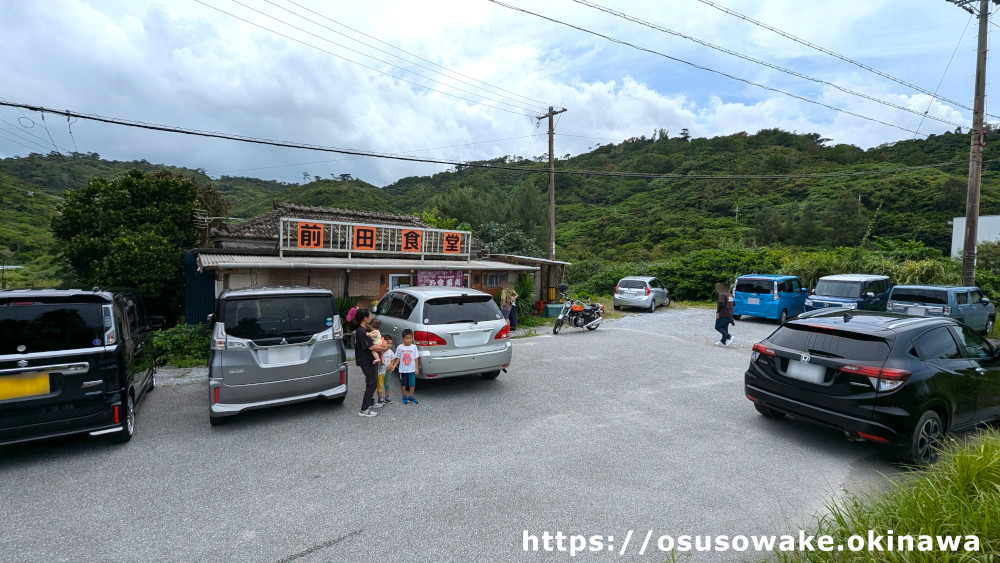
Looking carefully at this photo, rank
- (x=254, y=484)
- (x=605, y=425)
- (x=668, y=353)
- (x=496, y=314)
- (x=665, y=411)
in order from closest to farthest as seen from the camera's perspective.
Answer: (x=254, y=484) → (x=605, y=425) → (x=665, y=411) → (x=496, y=314) → (x=668, y=353)

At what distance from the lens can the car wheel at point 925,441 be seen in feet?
13.6

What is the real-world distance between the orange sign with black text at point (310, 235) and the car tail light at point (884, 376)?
39.8 ft

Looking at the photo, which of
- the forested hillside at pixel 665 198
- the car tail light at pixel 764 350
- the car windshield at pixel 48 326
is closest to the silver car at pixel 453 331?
the car tail light at pixel 764 350

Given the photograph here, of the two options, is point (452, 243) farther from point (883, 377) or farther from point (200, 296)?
point (883, 377)

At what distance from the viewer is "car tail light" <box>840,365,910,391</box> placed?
13.6 ft

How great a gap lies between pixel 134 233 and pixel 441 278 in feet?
33.7

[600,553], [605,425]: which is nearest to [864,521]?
[600,553]

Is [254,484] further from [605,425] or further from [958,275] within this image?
[958,275]

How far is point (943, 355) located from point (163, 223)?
1946 cm

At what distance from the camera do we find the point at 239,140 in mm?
9297

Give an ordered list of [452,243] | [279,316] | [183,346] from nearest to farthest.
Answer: [279,316]
[183,346]
[452,243]

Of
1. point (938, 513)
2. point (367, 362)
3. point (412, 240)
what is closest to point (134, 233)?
point (412, 240)

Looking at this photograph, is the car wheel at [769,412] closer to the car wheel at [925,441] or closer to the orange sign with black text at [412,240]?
the car wheel at [925,441]

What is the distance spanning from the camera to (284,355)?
17.5ft
